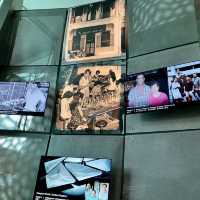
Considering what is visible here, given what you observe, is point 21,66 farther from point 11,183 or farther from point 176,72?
point 176,72

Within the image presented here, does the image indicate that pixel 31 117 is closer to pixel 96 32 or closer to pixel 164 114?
pixel 96 32

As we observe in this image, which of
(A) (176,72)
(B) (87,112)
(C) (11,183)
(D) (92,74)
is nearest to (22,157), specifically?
(C) (11,183)

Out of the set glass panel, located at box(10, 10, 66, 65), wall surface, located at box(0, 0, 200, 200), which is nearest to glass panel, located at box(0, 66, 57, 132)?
wall surface, located at box(0, 0, 200, 200)

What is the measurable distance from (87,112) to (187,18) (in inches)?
78.1

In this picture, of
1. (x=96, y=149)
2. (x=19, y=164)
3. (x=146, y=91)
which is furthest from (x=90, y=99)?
(x=19, y=164)

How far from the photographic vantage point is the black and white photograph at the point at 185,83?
3.32 meters

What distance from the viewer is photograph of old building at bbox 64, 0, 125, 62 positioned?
4.55 meters

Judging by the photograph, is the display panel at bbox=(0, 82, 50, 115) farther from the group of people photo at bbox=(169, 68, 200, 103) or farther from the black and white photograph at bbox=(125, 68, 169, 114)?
the group of people photo at bbox=(169, 68, 200, 103)

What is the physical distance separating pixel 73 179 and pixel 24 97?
165cm

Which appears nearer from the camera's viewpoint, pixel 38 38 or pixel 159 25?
pixel 159 25

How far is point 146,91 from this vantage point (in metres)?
3.73

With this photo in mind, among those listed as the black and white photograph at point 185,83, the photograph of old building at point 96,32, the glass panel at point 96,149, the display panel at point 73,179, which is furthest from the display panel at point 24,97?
the black and white photograph at point 185,83

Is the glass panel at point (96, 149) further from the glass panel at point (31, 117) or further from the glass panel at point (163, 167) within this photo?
the glass panel at point (31, 117)

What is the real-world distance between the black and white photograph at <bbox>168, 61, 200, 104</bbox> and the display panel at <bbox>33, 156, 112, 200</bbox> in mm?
1174
